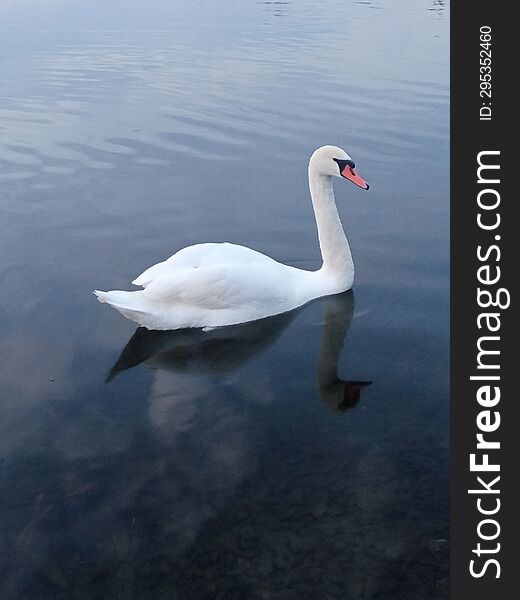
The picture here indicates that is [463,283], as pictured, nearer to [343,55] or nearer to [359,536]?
[359,536]

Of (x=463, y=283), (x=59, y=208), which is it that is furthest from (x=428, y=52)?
(x=463, y=283)

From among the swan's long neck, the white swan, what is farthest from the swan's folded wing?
the swan's long neck

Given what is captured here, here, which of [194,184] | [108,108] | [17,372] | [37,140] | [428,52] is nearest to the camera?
[17,372]

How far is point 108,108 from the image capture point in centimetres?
1562

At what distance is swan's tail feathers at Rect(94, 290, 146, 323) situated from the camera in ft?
21.7

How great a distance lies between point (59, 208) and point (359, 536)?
23.3ft

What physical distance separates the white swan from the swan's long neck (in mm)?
15

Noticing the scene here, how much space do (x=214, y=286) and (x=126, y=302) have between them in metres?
0.81

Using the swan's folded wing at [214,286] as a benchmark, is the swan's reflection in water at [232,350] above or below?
below

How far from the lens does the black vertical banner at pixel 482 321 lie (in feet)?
14.1

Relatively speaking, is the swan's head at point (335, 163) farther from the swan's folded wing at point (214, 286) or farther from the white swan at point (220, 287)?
the swan's folded wing at point (214, 286)

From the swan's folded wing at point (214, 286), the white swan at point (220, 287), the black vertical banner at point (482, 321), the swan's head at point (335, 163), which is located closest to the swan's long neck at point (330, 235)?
the white swan at point (220, 287)

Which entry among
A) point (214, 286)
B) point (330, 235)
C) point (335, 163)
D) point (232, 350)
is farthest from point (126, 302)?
point (335, 163)

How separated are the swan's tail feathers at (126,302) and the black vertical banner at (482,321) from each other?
282cm
